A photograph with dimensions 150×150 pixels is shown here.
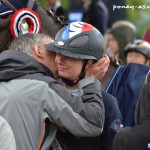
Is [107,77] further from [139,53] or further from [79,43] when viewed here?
[139,53]

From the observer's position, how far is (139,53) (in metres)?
8.04

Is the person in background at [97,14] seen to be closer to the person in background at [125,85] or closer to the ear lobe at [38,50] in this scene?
the person in background at [125,85]

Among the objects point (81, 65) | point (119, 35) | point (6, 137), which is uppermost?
point (81, 65)

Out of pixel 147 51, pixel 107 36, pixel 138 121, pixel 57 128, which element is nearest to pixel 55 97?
pixel 57 128

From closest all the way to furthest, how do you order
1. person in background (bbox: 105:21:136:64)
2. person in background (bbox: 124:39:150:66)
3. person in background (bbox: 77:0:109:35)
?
person in background (bbox: 124:39:150:66)
person in background (bbox: 77:0:109:35)
person in background (bbox: 105:21:136:64)

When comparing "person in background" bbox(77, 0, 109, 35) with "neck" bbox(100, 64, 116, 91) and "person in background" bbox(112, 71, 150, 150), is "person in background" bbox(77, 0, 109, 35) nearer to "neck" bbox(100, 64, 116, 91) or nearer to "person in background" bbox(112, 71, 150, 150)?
"neck" bbox(100, 64, 116, 91)

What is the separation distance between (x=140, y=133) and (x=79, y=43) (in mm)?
787

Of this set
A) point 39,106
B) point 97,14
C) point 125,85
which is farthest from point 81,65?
point 97,14

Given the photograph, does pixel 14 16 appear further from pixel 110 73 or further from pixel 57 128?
pixel 57 128

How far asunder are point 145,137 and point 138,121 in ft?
0.76

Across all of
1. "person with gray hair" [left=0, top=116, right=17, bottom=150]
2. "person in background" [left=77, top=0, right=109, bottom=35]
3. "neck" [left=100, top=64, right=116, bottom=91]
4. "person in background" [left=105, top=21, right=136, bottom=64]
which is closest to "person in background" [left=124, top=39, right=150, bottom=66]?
"person in background" [left=77, top=0, right=109, bottom=35]

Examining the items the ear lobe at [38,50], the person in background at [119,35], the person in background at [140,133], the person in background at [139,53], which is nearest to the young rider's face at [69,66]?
the ear lobe at [38,50]

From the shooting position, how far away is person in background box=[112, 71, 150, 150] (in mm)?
3871

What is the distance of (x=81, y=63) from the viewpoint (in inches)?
172
